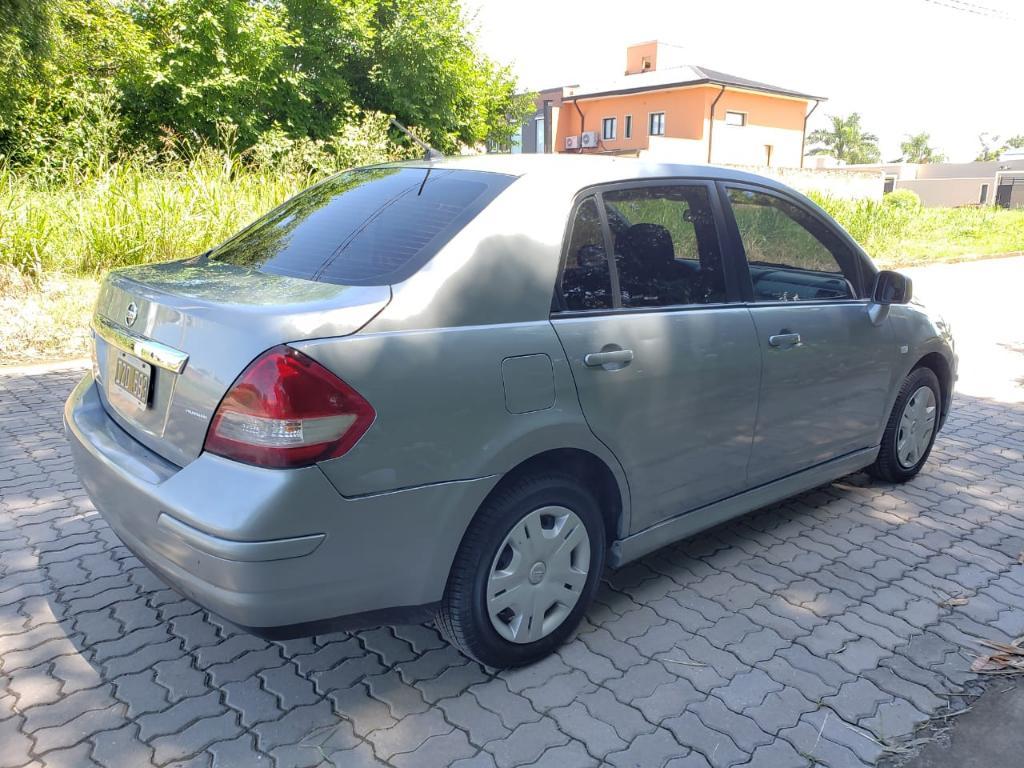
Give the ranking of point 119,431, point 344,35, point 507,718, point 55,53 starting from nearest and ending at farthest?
point 507,718 < point 119,431 < point 55,53 < point 344,35

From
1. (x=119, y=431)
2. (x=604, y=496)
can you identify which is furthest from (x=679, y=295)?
(x=119, y=431)

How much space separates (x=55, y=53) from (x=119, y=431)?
16042mm

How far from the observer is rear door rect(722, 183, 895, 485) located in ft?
11.5

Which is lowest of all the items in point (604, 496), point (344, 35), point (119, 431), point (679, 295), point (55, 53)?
point (604, 496)

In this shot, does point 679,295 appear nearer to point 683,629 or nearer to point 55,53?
point 683,629

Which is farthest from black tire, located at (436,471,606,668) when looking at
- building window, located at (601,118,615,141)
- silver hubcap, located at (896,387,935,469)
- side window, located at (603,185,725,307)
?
building window, located at (601,118,615,141)

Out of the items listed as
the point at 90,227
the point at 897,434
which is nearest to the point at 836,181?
the point at 90,227

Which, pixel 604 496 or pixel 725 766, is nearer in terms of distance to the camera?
pixel 725 766

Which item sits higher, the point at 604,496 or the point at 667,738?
the point at 604,496

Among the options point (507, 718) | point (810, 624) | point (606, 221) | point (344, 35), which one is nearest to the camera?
point (507, 718)

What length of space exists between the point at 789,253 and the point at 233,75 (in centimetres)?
2154

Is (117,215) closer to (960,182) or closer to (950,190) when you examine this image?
(960,182)

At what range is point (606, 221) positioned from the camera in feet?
9.89

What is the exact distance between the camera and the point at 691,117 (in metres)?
45.9
